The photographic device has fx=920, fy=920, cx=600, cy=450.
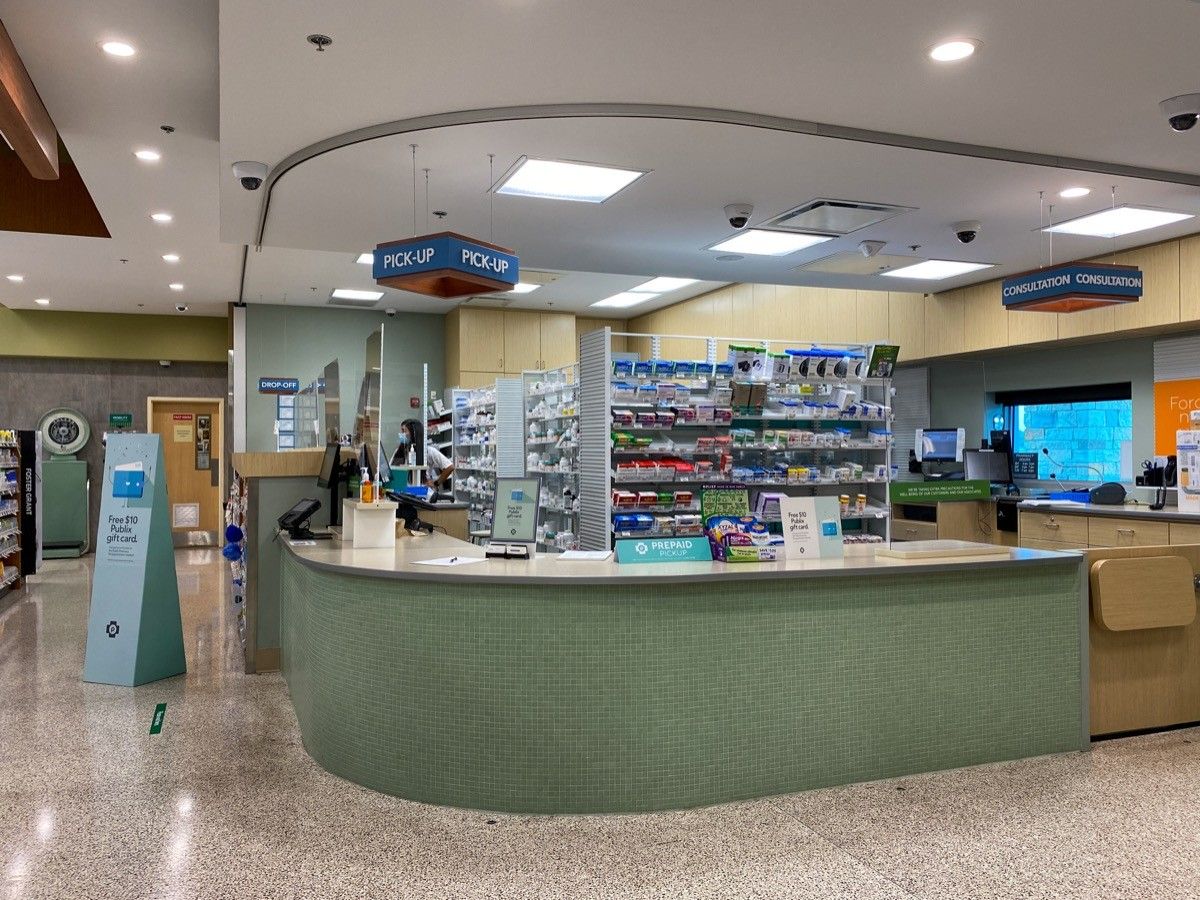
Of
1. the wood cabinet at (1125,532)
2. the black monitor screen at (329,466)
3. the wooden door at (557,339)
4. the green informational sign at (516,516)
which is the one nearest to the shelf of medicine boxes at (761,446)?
the wood cabinet at (1125,532)

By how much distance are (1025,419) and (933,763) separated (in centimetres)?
620

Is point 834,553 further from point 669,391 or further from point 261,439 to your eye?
point 261,439

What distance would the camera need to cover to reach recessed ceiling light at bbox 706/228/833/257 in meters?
7.09

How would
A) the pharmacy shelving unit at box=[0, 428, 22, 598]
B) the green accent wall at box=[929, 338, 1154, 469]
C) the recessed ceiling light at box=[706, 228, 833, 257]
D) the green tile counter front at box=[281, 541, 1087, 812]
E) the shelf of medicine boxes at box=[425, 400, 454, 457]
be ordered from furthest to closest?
the shelf of medicine boxes at box=[425, 400, 454, 457] → the pharmacy shelving unit at box=[0, 428, 22, 598] → the green accent wall at box=[929, 338, 1154, 469] → the recessed ceiling light at box=[706, 228, 833, 257] → the green tile counter front at box=[281, 541, 1087, 812]

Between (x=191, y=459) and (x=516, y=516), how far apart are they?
39.0ft

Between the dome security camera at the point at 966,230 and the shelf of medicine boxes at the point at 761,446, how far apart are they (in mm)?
1559

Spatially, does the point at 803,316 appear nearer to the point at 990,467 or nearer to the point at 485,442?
the point at 990,467

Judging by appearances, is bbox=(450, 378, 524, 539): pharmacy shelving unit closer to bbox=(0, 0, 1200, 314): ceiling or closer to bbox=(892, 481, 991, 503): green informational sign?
bbox=(0, 0, 1200, 314): ceiling

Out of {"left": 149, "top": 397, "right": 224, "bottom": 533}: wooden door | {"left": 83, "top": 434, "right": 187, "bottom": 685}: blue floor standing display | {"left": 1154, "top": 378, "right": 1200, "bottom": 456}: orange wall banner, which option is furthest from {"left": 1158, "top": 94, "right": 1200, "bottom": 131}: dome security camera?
{"left": 149, "top": 397, "right": 224, "bottom": 533}: wooden door

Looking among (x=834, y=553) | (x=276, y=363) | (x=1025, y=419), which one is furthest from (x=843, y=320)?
(x=276, y=363)

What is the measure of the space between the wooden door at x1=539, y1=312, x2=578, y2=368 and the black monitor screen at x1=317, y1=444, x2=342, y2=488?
308 inches

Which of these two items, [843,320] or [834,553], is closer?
[834,553]

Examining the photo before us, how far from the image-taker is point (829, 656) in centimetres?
375

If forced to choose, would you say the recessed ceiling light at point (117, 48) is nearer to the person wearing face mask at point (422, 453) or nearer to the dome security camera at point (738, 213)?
the dome security camera at point (738, 213)
